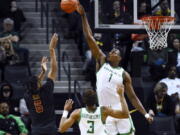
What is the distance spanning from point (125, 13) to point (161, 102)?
2135mm

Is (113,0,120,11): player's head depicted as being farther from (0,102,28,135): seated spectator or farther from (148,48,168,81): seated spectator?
(148,48,168,81): seated spectator

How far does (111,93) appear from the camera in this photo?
10.0 meters

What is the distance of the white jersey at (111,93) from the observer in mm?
9969

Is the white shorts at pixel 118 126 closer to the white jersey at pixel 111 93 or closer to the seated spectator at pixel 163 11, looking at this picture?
the white jersey at pixel 111 93

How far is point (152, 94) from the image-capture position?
13719 millimetres

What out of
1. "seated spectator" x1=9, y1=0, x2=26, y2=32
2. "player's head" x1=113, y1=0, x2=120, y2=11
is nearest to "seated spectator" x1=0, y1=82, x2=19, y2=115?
"player's head" x1=113, y1=0, x2=120, y2=11

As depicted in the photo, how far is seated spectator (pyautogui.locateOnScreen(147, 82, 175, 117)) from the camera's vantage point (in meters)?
13.6

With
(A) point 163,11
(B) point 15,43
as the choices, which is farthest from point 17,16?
(A) point 163,11

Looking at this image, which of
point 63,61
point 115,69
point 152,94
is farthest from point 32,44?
point 115,69

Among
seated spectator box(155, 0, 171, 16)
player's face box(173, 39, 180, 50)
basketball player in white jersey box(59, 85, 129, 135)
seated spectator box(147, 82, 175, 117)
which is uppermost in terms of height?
seated spectator box(155, 0, 171, 16)

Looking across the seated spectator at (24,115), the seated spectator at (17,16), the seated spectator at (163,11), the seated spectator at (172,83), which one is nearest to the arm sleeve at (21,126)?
the seated spectator at (24,115)

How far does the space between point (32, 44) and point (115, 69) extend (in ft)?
23.0

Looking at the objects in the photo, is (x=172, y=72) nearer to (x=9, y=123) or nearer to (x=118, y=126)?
(x=9, y=123)

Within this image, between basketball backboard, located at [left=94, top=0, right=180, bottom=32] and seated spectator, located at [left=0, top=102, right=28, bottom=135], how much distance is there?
2253 millimetres
